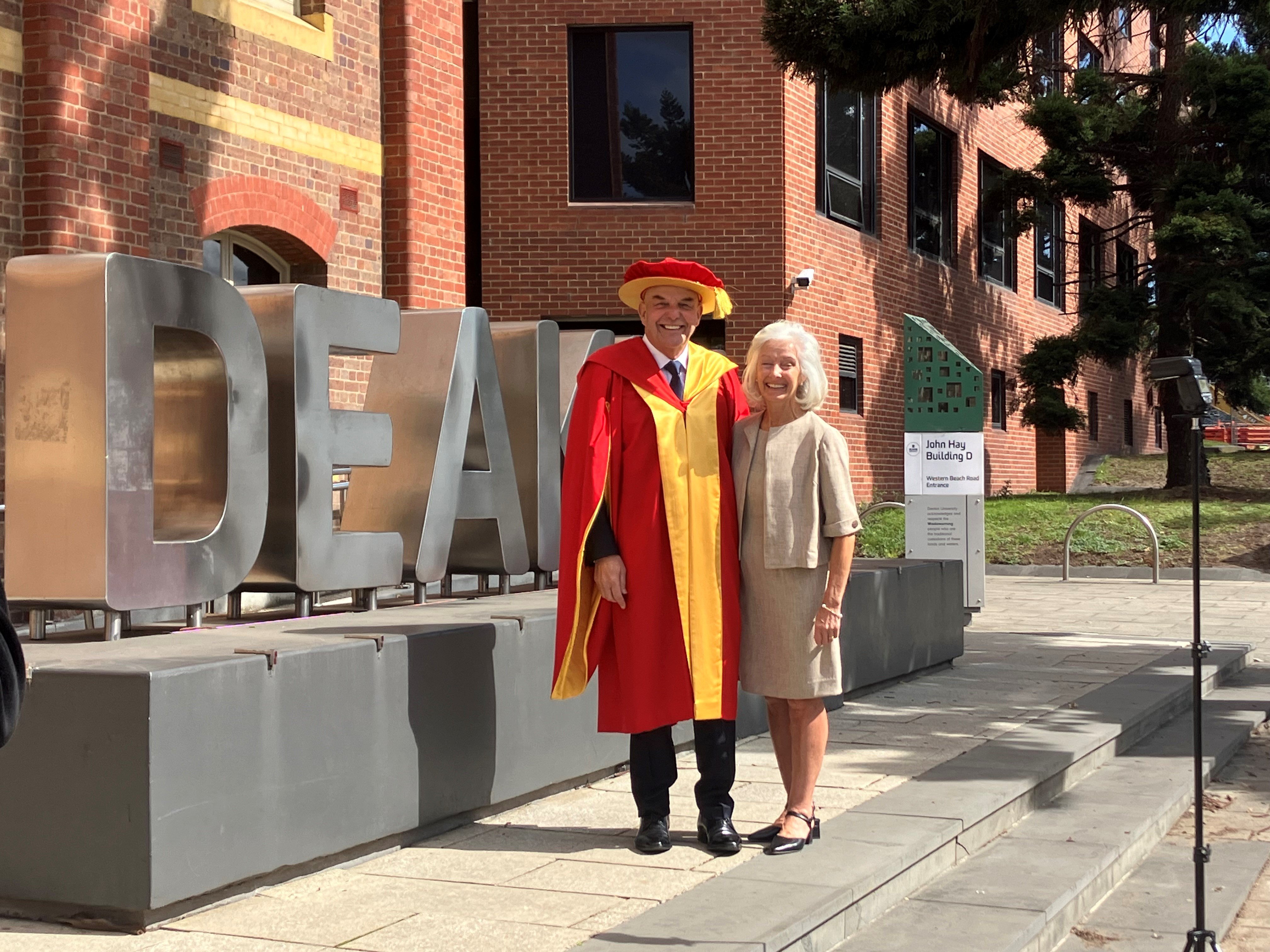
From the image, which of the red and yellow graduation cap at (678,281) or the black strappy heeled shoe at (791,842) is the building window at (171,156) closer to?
the red and yellow graduation cap at (678,281)

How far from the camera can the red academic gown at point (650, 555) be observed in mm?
4988

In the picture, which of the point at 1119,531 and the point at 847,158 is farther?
the point at 847,158

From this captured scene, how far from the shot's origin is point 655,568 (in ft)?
16.5

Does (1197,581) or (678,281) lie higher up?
(678,281)

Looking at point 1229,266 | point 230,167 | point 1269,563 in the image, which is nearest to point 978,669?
point 230,167

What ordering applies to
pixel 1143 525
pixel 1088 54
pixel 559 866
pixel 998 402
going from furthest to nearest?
pixel 1088 54
pixel 998 402
pixel 1143 525
pixel 559 866

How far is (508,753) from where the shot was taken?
5.59 metres

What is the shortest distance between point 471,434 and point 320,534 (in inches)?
46.4

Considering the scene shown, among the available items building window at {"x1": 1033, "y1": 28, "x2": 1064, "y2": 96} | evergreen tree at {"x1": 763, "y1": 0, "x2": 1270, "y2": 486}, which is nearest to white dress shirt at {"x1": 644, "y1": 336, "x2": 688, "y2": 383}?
evergreen tree at {"x1": 763, "y1": 0, "x2": 1270, "y2": 486}

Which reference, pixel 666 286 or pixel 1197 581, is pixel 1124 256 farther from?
pixel 666 286

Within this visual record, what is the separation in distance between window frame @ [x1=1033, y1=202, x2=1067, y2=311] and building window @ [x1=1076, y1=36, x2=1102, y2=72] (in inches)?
116

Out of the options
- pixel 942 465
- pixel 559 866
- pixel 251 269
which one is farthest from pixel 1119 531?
pixel 559 866

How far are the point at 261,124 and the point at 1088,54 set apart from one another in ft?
82.5

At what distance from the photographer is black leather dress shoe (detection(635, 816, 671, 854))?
16.3ft
